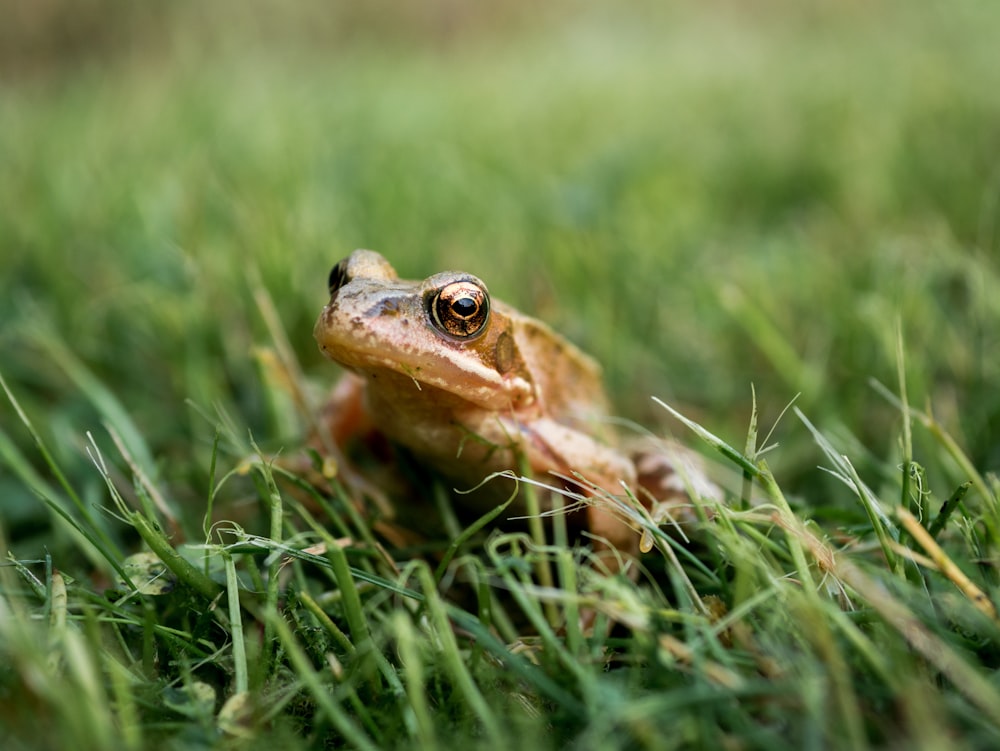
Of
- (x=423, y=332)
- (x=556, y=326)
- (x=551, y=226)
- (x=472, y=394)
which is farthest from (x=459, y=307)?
(x=551, y=226)

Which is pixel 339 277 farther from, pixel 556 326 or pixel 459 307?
pixel 556 326

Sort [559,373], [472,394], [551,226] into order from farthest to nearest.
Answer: [551,226] < [559,373] < [472,394]

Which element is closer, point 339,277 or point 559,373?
point 339,277

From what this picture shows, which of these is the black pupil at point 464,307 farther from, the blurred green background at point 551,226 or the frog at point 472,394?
the blurred green background at point 551,226

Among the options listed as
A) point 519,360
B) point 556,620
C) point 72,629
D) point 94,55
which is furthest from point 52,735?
point 94,55

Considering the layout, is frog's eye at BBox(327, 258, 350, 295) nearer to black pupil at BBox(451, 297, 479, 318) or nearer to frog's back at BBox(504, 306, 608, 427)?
black pupil at BBox(451, 297, 479, 318)

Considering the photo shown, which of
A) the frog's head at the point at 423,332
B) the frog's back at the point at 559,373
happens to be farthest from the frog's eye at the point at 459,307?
the frog's back at the point at 559,373

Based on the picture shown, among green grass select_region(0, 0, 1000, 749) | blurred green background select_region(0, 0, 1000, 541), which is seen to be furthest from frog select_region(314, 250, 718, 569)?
blurred green background select_region(0, 0, 1000, 541)
